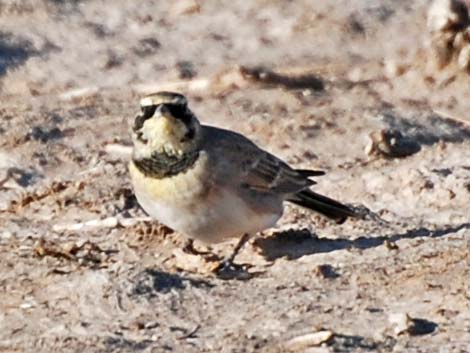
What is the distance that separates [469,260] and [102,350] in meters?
1.87

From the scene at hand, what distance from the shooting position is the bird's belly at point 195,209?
8523 millimetres

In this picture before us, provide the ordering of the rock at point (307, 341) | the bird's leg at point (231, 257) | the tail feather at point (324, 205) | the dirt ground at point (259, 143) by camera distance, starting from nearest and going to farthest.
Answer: the rock at point (307, 341)
the dirt ground at point (259, 143)
the bird's leg at point (231, 257)
the tail feather at point (324, 205)

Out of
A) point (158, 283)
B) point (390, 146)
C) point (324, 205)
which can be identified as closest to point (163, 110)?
point (158, 283)

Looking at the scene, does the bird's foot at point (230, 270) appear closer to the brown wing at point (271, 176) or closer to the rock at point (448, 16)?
the brown wing at point (271, 176)

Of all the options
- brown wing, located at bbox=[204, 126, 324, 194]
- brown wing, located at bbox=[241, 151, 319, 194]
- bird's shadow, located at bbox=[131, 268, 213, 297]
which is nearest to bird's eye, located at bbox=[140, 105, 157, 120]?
brown wing, located at bbox=[204, 126, 324, 194]

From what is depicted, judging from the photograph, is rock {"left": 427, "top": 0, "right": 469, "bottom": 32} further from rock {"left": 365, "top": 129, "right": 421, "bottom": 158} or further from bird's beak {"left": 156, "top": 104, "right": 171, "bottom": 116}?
bird's beak {"left": 156, "top": 104, "right": 171, "bottom": 116}

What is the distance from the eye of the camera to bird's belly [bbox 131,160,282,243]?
28.0 ft

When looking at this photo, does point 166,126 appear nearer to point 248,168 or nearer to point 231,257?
point 248,168

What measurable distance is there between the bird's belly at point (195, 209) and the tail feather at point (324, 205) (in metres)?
0.62

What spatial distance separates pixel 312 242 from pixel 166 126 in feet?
3.05

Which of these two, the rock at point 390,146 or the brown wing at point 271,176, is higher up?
the rock at point 390,146

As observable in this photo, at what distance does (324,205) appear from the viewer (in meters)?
9.27

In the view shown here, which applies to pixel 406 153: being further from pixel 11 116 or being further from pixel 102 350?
pixel 102 350

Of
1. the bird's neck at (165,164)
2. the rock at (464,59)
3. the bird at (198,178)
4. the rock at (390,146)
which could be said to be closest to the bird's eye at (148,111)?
the bird at (198,178)
